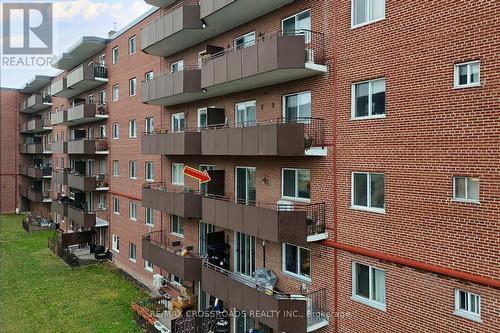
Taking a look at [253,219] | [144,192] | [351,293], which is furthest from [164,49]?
[351,293]

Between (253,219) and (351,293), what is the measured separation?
3.73 m

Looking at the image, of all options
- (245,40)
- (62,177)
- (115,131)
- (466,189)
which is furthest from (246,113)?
(62,177)

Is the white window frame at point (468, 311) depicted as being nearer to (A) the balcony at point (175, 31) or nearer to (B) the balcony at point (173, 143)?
(B) the balcony at point (173, 143)

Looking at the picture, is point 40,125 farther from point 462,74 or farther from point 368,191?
point 462,74

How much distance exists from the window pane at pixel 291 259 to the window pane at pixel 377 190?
12.3 feet

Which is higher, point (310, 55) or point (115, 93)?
point (115, 93)

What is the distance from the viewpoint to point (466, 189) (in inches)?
360

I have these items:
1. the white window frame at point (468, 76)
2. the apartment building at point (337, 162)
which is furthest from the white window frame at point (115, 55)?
the white window frame at point (468, 76)

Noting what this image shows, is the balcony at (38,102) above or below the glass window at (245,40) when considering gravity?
above

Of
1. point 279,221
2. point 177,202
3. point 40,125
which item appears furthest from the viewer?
point 40,125

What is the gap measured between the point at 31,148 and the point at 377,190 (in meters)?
47.5

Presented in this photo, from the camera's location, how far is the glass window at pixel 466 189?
8.98 m

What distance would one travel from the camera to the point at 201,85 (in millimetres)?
15586

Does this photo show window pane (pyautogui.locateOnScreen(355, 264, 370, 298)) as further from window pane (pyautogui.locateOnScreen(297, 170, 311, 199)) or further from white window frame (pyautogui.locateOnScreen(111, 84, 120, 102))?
white window frame (pyautogui.locateOnScreen(111, 84, 120, 102))
